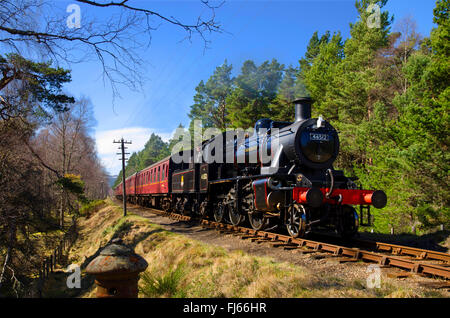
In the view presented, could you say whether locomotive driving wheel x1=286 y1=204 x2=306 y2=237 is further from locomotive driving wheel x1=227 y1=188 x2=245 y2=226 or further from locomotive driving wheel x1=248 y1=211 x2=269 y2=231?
locomotive driving wheel x1=227 y1=188 x2=245 y2=226

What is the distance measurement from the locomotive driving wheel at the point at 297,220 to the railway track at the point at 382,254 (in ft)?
0.87

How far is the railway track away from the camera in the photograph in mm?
5492

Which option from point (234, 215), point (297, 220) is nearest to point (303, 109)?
point (297, 220)

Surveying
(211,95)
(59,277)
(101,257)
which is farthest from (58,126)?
(101,257)

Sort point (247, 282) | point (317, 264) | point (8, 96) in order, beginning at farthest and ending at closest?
point (8, 96) → point (317, 264) → point (247, 282)

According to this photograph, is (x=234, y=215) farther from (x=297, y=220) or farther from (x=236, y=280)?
(x=236, y=280)

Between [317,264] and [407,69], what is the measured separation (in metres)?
11.0

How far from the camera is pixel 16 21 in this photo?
15.2 feet

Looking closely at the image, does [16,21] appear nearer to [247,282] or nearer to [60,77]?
[247,282]

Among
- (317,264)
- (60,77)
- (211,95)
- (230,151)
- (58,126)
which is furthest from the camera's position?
(211,95)

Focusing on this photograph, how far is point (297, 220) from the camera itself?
862 centimetres

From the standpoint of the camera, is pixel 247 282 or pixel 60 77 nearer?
pixel 247 282

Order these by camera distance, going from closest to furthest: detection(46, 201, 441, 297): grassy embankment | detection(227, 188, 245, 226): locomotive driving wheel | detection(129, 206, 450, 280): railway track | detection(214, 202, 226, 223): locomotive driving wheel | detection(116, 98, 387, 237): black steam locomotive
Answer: detection(46, 201, 441, 297): grassy embankment, detection(129, 206, 450, 280): railway track, detection(116, 98, 387, 237): black steam locomotive, detection(227, 188, 245, 226): locomotive driving wheel, detection(214, 202, 226, 223): locomotive driving wheel

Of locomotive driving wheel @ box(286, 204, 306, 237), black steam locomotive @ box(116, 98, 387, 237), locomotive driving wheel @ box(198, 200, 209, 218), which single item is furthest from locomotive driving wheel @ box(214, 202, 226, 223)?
locomotive driving wheel @ box(286, 204, 306, 237)
